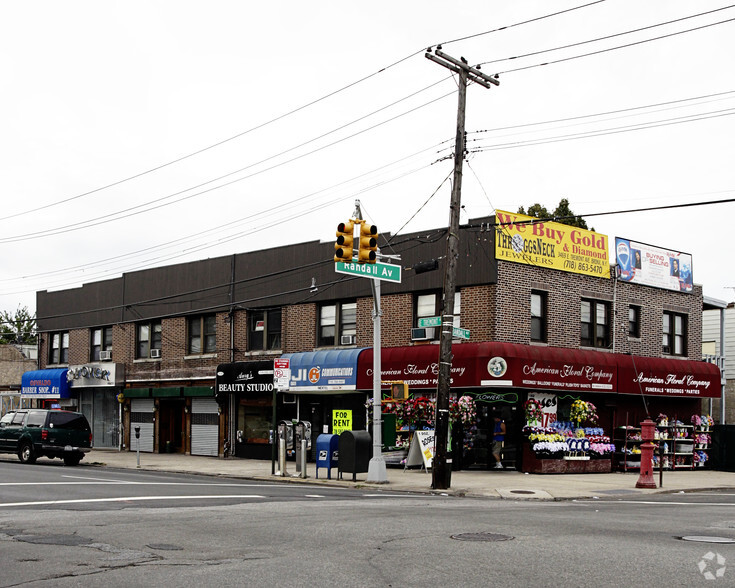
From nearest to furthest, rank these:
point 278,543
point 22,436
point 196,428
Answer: point 278,543 → point 22,436 → point 196,428

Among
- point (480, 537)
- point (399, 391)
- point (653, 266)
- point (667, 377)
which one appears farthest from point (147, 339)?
point (480, 537)

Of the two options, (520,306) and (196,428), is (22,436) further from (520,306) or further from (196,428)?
(520,306)

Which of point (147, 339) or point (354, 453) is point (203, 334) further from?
point (354, 453)

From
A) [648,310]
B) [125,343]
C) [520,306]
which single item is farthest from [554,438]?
[125,343]

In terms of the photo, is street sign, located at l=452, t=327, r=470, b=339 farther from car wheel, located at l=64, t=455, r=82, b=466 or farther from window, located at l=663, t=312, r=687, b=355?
car wheel, located at l=64, t=455, r=82, b=466

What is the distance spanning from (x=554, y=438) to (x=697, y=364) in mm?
8383

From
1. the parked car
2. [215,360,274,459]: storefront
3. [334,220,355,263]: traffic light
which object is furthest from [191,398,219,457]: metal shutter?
[334,220,355,263]: traffic light

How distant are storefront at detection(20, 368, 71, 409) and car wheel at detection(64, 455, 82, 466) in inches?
473

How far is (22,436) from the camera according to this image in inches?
1187

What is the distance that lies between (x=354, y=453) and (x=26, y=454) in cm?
1358

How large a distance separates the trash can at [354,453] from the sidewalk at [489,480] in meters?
0.35

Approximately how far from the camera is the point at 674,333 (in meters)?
32.4

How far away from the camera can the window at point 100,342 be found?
41.3 m

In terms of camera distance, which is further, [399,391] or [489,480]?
[489,480]
